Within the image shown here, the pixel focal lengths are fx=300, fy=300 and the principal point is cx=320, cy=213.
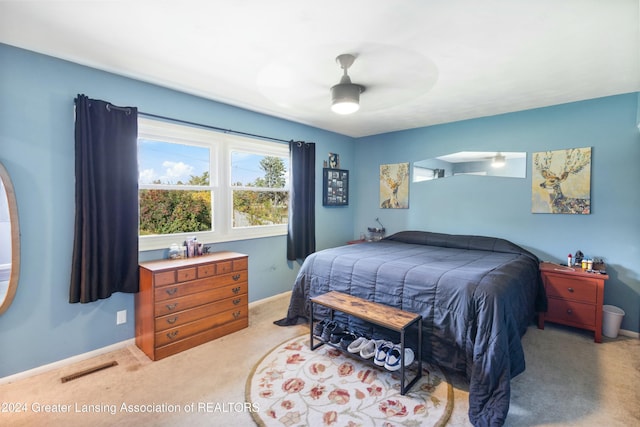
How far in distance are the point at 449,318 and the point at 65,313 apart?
292cm

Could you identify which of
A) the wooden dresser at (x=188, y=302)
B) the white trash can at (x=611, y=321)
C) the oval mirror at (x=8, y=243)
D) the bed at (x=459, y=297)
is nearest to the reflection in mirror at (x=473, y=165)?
the bed at (x=459, y=297)

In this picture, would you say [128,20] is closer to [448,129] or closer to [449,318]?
[449,318]

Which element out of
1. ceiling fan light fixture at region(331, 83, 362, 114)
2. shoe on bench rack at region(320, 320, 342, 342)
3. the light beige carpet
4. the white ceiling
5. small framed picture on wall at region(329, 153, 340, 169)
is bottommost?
the light beige carpet

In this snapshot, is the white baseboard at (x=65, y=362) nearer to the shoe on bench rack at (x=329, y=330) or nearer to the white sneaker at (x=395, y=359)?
the shoe on bench rack at (x=329, y=330)

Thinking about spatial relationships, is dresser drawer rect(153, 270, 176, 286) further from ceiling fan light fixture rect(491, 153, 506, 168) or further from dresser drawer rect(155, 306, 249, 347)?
ceiling fan light fixture rect(491, 153, 506, 168)

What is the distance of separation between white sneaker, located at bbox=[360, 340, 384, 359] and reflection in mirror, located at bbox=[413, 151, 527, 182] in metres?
2.66

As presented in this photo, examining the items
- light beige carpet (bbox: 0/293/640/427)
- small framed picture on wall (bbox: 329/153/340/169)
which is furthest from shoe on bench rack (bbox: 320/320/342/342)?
small framed picture on wall (bbox: 329/153/340/169)

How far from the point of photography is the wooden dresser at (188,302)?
95.7 inches

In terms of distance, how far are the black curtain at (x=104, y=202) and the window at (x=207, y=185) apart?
0.24 meters

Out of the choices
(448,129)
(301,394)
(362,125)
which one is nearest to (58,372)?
(301,394)

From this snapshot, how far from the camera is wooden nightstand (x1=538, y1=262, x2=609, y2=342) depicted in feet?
9.02

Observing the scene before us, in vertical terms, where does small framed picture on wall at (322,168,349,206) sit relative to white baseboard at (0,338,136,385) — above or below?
above

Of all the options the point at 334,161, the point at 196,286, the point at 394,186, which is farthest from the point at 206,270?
the point at 394,186

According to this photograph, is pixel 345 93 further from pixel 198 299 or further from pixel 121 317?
pixel 121 317
